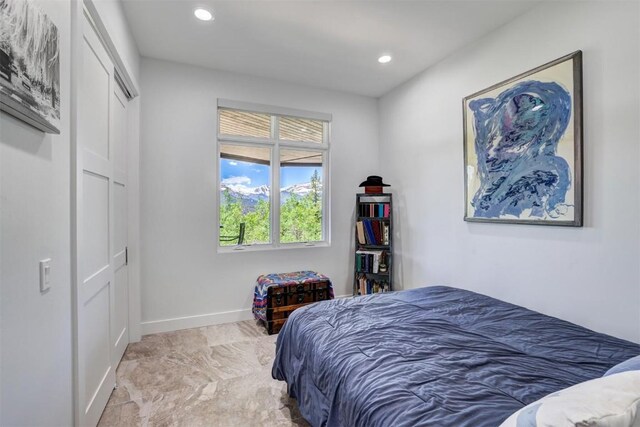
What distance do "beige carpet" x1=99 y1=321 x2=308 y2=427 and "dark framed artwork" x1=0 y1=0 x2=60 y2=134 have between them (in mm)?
1791

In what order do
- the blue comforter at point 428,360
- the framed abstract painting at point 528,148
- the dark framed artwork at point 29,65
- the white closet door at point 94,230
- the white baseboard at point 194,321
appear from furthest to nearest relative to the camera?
the white baseboard at point 194,321 < the framed abstract painting at point 528,148 < the white closet door at point 94,230 < the blue comforter at point 428,360 < the dark framed artwork at point 29,65

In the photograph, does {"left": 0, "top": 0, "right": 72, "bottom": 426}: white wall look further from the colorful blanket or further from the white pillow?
the colorful blanket

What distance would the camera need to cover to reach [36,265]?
1.07 m

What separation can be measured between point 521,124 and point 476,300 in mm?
1451

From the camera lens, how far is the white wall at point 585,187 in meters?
1.86

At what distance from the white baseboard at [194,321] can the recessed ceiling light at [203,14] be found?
115 inches

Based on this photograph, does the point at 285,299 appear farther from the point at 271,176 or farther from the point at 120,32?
the point at 120,32

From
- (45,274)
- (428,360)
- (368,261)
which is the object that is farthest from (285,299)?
(45,274)

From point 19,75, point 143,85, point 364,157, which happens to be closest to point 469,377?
point 19,75

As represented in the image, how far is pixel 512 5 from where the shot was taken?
2350 mm

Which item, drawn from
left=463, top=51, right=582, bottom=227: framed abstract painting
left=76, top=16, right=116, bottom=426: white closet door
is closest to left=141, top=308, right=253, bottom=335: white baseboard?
left=76, top=16, right=116, bottom=426: white closet door

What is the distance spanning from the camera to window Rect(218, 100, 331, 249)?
3584 mm

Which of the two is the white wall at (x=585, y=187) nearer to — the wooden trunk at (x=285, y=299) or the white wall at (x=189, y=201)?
the wooden trunk at (x=285, y=299)

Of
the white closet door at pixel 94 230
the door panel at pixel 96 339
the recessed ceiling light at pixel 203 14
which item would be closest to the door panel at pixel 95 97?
the white closet door at pixel 94 230
